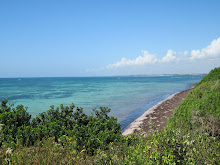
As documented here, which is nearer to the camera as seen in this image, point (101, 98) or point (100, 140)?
point (100, 140)

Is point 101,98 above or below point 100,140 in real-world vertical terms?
below

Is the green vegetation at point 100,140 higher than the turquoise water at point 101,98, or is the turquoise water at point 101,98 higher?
the green vegetation at point 100,140

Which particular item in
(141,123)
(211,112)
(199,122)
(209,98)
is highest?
(209,98)

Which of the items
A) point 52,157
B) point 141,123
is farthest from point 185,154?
point 141,123

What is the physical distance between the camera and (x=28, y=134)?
562 centimetres

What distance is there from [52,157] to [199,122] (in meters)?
6.86

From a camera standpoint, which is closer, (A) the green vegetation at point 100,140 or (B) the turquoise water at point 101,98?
(A) the green vegetation at point 100,140

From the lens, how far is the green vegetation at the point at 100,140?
3.87 m

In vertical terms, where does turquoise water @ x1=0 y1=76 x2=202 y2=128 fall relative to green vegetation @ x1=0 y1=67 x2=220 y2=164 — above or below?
below

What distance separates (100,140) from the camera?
5688 millimetres

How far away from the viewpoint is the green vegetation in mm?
3865

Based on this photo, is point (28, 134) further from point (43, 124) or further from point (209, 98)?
point (209, 98)

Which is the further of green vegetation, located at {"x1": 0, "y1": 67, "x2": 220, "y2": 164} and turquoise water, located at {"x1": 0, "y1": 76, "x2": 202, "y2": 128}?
turquoise water, located at {"x1": 0, "y1": 76, "x2": 202, "y2": 128}

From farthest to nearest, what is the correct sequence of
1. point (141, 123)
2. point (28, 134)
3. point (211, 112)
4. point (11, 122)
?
point (141, 123), point (211, 112), point (11, 122), point (28, 134)
